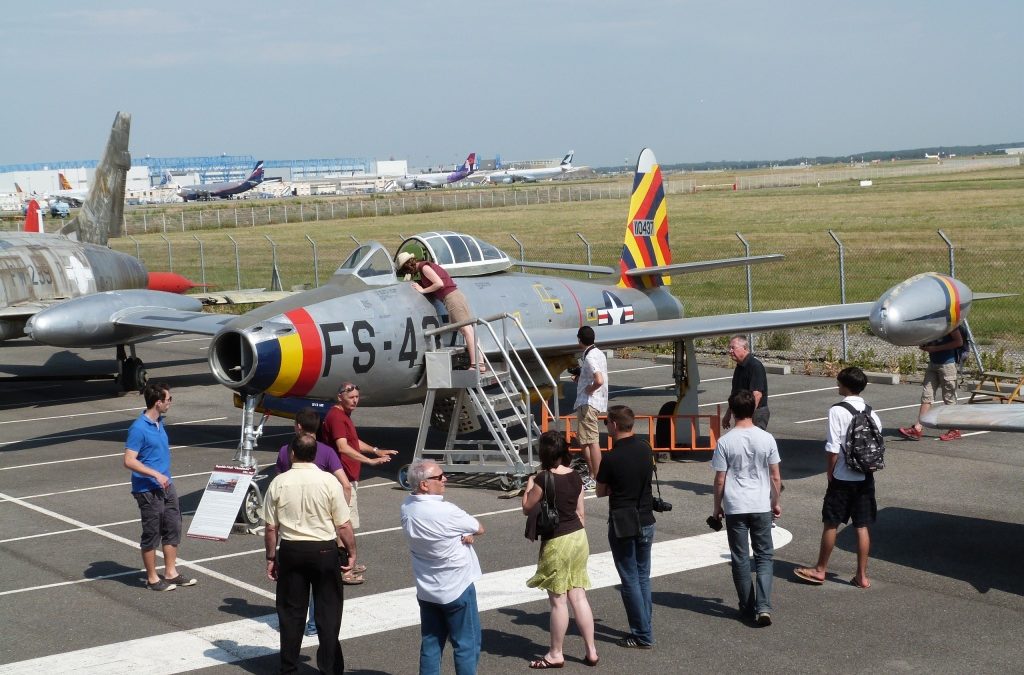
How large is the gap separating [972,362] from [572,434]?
382 inches

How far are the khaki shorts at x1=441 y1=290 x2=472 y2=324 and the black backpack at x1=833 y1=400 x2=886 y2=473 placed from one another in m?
6.22

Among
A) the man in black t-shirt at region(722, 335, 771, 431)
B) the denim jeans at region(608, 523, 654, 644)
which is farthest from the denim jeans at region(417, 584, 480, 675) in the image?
the man in black t-shirt at region(722, 335, 771, 431)

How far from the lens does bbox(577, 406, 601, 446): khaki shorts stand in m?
13.1

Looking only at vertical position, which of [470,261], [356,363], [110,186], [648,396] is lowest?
[648,396]

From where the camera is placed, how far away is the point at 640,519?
8.07 m

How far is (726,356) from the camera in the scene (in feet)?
81.4

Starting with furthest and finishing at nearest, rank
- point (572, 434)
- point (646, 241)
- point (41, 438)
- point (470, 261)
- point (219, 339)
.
A: 1. point (646, 241)
2. point (41, 438)
3. point (470, 261)
4. point (572, 434)
5. point (219, 339)

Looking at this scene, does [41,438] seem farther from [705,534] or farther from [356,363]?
[705,534]

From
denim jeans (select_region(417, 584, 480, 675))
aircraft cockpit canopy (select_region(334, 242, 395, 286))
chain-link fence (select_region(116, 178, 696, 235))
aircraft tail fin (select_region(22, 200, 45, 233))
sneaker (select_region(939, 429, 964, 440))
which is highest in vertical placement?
chain-link fence (select_region(116, 178, 696, 235))

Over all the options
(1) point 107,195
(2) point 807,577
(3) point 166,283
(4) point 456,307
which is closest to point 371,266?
(4) point 456,307

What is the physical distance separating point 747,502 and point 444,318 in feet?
22.7

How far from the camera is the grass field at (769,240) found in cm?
3303

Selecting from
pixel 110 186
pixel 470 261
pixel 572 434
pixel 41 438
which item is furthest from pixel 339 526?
pixel 110 186

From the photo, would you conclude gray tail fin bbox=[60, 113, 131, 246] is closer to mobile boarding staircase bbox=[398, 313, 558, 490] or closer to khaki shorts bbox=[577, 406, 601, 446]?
mobile boarding staircase bbox=[398, 313, 558, 490]
